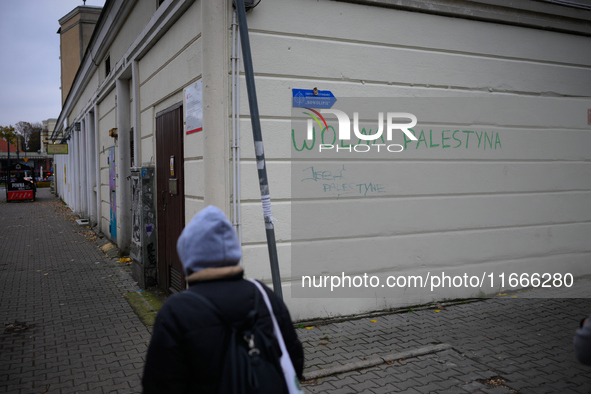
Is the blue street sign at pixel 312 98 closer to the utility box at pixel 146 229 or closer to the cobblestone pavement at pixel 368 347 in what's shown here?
the cobblestone pavement at pixel 368 347

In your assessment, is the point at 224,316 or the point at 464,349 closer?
the point at 224,316

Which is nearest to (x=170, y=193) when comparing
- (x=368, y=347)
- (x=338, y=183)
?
(x=338, y=183)

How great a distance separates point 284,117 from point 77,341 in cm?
337

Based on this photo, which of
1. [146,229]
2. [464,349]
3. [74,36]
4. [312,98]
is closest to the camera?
[464,349]

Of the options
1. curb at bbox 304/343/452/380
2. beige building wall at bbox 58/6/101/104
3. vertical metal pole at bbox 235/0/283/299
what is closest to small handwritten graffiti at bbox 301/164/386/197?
vertical metal pole at bbox 235/0/283/299

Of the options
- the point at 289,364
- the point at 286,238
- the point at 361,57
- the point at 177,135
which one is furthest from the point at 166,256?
the point at 289,364

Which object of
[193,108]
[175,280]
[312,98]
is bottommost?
[175,280]

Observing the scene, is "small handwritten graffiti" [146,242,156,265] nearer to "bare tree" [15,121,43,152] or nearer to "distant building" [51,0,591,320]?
"distant building" [51,0,591,320]

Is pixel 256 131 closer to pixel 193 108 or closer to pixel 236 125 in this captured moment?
pixel 236 125

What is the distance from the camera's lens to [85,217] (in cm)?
1781

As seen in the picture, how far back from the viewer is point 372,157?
592 centimetres

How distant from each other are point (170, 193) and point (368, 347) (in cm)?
357

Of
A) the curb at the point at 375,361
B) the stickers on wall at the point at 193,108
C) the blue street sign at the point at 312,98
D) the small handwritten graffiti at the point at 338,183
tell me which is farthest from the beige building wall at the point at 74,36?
the curb at the point at 375,361

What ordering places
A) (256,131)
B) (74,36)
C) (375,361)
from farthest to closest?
(74,36)
(375,361)
(256,131)
